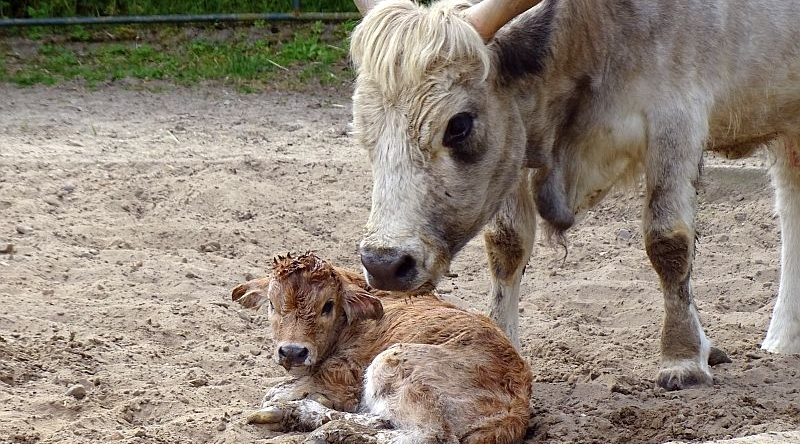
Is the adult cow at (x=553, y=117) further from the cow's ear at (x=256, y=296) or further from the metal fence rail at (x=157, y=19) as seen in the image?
the metal fence rail at (x=157, y=19)

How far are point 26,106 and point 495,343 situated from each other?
582 cm

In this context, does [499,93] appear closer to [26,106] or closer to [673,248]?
[673,248]

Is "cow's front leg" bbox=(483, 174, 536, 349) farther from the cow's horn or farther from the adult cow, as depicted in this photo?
the cow's horn

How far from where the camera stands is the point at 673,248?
5238mm

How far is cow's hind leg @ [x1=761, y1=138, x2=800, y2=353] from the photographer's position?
616 cm

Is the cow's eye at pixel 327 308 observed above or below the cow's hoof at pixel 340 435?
above

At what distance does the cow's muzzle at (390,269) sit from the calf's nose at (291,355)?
0.42 metres

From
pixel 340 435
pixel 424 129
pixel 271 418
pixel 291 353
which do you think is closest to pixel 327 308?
pixel 291 353

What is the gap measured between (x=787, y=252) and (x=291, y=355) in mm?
2908

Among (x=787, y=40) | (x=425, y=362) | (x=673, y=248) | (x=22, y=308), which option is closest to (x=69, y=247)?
(x=22, y=308)

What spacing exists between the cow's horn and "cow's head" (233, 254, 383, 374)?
1084mm

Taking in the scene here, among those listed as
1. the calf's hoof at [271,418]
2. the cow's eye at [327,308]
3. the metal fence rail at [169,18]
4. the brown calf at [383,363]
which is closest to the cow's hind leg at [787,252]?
the brown calf at [383,363]

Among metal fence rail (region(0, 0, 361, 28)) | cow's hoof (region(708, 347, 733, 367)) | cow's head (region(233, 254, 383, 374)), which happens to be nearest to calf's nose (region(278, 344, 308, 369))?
cow's head (region(233, 254, 383, 374))

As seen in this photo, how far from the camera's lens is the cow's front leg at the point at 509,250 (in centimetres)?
577
